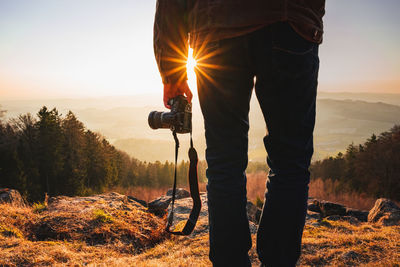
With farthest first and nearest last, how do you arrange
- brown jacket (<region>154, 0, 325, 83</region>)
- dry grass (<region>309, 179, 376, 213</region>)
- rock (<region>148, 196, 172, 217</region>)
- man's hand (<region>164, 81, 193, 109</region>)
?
dry grass (<region>309, 179, 376, 213</region>) → rock (<region>148, 196, 172, 217</region>) → man's hand (<region>164, 81, 193, 109</region>) → brown jacket (<region>154, 0, 325, 83</region>)

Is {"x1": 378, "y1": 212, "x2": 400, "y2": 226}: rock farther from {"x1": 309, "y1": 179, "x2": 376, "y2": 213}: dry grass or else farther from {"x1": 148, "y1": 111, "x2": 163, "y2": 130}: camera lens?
{"x1": 309, "y1": 179, "x2": 376, "y2": 213}: dry grass

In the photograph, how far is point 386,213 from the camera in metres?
7.21

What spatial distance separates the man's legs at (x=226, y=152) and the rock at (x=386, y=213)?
282 inches

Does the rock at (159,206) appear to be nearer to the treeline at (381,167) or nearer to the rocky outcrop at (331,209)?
the rocky outcrop at (331,209)

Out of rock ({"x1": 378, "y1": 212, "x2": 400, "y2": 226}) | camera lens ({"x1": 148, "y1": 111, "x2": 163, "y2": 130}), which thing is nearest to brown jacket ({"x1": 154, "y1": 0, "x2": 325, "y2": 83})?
camera lens ({"x1": 148, "y1": 111, "x2": 163, "y2": 130})

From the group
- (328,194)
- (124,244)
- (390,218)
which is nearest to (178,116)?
(124,244)

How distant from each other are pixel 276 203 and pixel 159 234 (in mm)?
2555

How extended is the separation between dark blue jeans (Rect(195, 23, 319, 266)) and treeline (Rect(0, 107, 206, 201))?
29892 millimetres

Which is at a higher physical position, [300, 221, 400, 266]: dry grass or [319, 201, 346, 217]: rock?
[300, 221, 400, 266]: dry grass

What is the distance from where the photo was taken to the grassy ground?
2105mm

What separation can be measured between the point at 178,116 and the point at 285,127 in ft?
2.18

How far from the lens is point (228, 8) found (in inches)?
43.3

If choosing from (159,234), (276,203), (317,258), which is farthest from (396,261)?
(159,234)

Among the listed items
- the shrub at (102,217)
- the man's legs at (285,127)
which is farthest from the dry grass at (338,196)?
the man's legs at (285,127)
